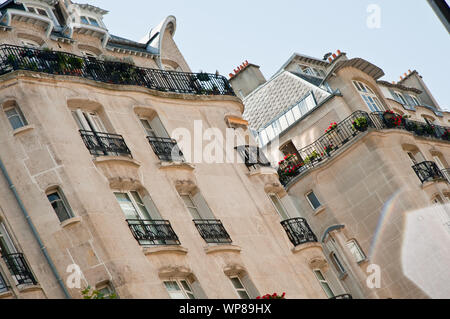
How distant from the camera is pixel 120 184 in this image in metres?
22.8

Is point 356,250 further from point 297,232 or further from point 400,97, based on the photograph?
point 400,97

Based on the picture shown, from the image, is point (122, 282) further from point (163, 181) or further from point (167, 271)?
point (163, 181)

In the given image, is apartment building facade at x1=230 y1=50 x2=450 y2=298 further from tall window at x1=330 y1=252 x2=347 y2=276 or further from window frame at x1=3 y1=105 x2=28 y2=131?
window frame at x1=3 y1=105 x2=28 y2=131

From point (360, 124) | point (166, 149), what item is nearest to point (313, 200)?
point (360, 124)

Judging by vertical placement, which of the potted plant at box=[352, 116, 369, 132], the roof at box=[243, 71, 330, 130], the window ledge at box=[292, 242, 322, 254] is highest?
the roof at box=[243, 71, 330, 130]

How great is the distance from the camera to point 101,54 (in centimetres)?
2789

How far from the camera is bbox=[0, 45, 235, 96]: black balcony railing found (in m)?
23.6

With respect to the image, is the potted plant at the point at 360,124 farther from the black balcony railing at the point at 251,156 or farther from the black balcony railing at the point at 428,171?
the black balcony railing at the point at 251,156

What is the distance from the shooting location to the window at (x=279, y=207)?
93.7ft

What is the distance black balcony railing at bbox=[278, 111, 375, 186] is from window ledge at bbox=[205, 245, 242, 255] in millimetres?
12425

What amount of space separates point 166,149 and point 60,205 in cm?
471

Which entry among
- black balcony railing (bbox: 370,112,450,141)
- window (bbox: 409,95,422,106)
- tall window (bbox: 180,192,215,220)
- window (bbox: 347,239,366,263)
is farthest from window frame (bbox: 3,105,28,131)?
window (bbox: 409,95,422,106)

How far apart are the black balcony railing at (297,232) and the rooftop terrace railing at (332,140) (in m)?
8.27

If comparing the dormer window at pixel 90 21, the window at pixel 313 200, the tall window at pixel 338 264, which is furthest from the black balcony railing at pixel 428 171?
the dormer window at pixel 90 21
